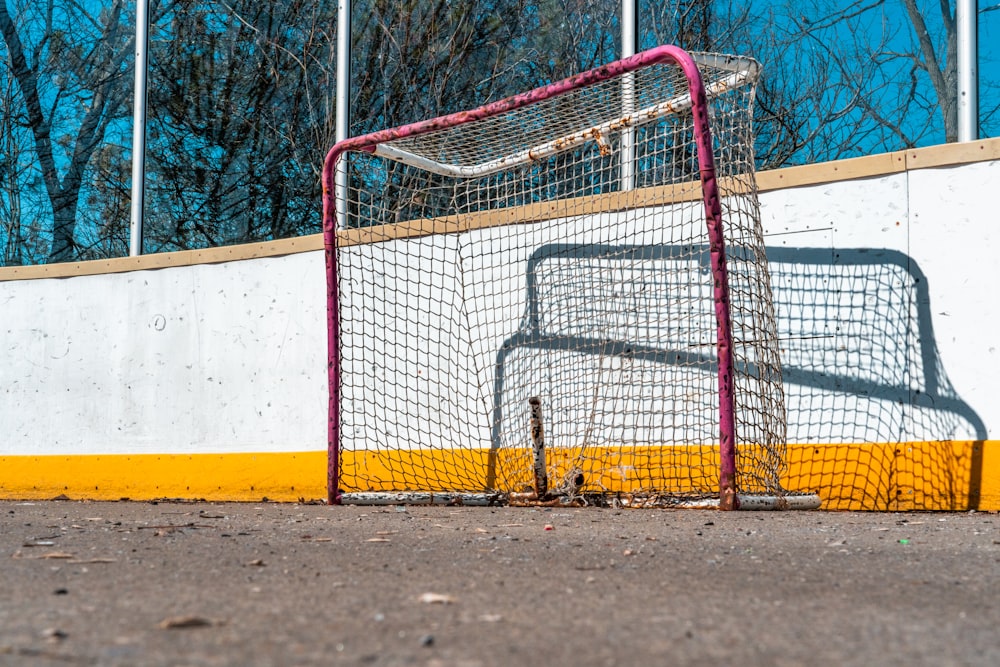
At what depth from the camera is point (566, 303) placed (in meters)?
5.78

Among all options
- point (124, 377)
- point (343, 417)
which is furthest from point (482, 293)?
point (124, 377)

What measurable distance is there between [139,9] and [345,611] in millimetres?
6608

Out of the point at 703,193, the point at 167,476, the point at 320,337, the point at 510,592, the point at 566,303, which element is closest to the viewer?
the point at 510,592

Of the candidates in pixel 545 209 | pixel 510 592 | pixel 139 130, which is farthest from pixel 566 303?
pixel 139 130

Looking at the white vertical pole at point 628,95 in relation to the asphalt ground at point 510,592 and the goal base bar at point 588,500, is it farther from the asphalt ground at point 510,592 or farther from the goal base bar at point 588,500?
the asphalt ground at point 510,592

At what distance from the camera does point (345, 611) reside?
2.33 m

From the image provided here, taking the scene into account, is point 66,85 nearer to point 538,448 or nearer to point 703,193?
point 538,448

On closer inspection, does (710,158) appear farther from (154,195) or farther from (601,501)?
(154,195)

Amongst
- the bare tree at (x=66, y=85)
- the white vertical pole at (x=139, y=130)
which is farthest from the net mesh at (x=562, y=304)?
the bare tree at (x=66, y=85)

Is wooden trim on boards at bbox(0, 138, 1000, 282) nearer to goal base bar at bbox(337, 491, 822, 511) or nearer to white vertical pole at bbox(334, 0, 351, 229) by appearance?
white vertical pole at bbox(334, 0, 351, 229)

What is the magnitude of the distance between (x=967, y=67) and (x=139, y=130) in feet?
17.5

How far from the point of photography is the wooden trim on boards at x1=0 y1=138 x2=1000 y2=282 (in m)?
5.00

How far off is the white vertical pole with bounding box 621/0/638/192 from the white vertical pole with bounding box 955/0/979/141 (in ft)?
5.23

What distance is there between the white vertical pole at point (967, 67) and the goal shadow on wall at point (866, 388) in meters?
0.79
